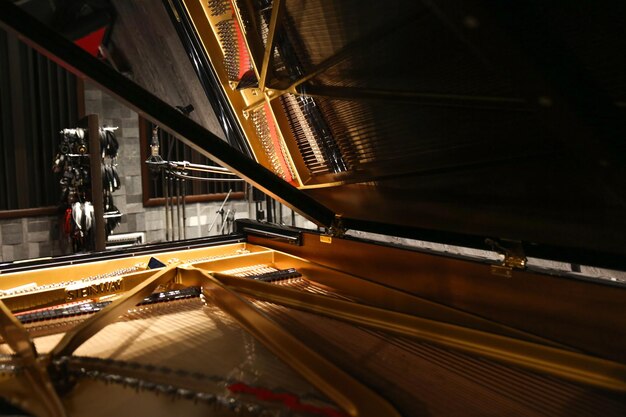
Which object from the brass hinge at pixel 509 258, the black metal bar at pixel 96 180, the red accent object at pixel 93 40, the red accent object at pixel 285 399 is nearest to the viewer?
the red accent object at pixel 285 399

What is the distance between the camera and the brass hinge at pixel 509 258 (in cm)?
132

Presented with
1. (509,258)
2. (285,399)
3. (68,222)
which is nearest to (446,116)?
(509,258)

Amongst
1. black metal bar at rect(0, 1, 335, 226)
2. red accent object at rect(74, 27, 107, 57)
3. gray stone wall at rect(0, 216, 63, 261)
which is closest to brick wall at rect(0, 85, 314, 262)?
gray stone wall at rect(0, 216, 63, 261)

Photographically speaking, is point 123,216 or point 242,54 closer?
point 242,54

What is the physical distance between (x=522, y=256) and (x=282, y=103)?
4.30ft

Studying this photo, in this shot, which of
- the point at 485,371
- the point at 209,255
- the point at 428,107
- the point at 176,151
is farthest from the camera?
the point at 176,151

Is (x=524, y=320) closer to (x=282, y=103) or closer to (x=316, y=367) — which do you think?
(x=316, y=367)

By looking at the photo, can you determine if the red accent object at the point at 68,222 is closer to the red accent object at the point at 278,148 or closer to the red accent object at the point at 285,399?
the red accent object at the point at 278,148

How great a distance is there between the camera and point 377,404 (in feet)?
3.15

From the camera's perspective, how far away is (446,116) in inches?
56.9

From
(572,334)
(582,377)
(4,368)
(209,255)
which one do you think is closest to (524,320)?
(572,334)

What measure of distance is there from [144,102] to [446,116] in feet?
3.48

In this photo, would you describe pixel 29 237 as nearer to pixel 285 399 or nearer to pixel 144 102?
pixel 144 102

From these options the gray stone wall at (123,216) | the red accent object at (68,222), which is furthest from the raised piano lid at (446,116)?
the gray stone wall at (123,216)
